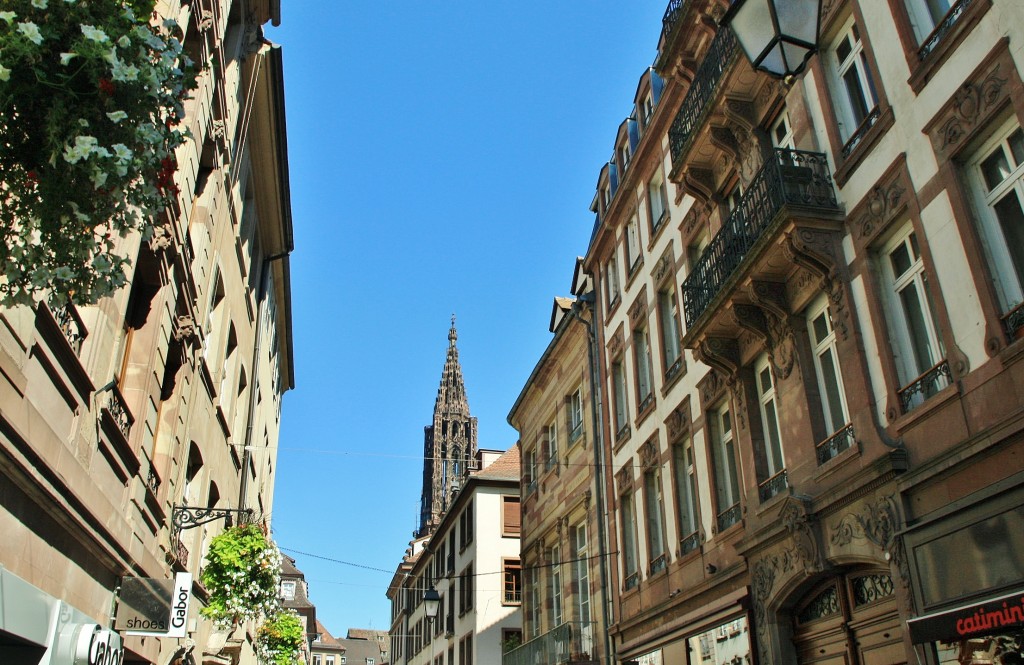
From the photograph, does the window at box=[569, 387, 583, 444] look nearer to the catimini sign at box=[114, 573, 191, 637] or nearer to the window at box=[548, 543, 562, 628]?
the window at box=[548, 543, 562, 628]

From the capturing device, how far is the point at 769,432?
1321cm

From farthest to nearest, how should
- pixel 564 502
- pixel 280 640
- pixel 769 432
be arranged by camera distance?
pixel 564 502 < pixel 280 640 < pixel 769 432

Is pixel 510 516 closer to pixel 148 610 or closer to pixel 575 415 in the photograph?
pixel 575 415

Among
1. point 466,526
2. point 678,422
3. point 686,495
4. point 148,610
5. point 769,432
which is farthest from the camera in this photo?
point 466,526

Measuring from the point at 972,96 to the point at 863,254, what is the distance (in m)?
2.45

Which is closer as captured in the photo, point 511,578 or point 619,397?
point 619,397

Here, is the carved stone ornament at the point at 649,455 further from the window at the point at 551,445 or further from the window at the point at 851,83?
the window at the point at 851,83

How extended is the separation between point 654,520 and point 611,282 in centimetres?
679

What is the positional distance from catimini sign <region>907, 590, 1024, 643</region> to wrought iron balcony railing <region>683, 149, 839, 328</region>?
17.5ft

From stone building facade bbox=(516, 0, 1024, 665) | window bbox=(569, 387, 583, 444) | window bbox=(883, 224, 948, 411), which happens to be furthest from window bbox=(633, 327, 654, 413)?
window bbox=(883, 224, 948, 411)

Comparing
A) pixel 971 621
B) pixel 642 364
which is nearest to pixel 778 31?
pixel 971 621

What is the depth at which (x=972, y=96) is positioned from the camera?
875 cm

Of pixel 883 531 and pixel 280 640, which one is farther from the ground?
pixel 280 640

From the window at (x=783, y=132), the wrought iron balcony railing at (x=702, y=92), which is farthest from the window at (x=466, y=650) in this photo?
the window at (x=783, y=132)
